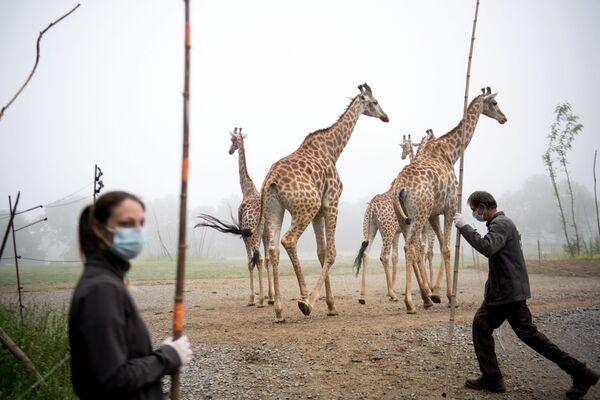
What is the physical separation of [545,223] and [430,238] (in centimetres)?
6599

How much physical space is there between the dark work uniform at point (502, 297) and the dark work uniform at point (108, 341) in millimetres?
3776

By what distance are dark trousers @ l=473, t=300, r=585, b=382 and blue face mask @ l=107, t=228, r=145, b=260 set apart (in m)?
4.27

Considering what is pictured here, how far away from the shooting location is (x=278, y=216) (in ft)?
26.1

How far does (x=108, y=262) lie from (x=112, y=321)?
0.36 meters

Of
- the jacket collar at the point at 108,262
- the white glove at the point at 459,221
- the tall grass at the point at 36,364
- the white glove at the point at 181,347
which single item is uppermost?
the white glove at the point at 459,221

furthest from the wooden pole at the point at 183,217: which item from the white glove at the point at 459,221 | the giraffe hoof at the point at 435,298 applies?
the giraffe hoof at the point at 435,298

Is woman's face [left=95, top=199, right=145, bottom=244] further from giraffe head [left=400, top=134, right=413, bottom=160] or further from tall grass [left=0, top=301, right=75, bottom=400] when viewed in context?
giraffe head [left=400, top=134, right=413, bottom=160]

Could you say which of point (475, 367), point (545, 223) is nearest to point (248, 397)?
point (475, 367)

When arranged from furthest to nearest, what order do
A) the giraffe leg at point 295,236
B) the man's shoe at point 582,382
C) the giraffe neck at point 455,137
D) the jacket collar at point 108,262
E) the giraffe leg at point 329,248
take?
the giraffe neck at point 455,137 → the giraffe leg at point 329,248 → the giraffe leg at point 295,236 → the man's shoe at point 582,382 → the jacket collar at point 108,262

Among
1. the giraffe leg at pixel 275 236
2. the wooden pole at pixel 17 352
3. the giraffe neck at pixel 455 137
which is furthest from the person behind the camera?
the giraffe neck at pixel 455 137

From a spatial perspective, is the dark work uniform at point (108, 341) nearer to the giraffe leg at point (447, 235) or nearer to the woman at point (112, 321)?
the woman at point (112, 321)

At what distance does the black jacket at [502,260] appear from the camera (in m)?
4.71

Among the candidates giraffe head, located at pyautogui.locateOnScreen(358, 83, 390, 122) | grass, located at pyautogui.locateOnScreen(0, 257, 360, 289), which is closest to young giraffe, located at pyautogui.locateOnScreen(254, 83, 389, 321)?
giraffe head, located at pyautogui.locateOnScreen(358, 83, 390, 122)

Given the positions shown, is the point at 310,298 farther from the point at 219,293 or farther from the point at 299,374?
the point at 219,293
